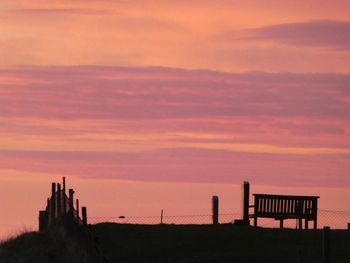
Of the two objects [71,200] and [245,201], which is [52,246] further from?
[245,201]

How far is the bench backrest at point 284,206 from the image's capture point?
39875 millimetres

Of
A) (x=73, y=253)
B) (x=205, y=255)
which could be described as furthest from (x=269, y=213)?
(x=205, y=255)

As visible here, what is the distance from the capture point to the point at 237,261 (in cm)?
2725

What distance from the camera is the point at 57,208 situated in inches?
1702

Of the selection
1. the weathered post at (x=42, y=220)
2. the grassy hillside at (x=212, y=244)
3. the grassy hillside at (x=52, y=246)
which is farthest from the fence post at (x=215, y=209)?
the weathered post at (x=42, y=220)

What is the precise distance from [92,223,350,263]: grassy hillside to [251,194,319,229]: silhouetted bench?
3.79 meters

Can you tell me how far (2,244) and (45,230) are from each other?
10.2 ft

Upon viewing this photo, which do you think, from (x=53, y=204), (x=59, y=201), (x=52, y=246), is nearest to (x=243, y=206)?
(x=59, y=201)

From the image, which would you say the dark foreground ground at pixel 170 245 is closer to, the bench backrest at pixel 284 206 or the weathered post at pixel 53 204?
the bench backrest at pixel 284 206

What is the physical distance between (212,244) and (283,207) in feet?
32.4

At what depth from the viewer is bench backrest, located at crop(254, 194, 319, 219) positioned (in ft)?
131

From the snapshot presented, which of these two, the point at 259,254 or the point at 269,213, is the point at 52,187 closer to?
the point at 269,213

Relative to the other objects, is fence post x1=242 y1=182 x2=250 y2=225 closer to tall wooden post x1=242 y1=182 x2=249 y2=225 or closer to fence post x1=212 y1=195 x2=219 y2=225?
tall wooden post x1=242 y1=182 x2=249 y2=225

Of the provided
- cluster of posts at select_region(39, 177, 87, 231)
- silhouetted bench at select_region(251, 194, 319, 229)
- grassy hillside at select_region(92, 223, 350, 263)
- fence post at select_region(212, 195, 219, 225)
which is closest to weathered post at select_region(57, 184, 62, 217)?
cluster of posts at select_region(39, 177, 87, 231)
